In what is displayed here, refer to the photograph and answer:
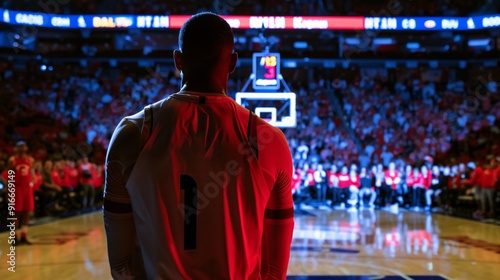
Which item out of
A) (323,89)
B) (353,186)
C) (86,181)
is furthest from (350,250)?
(323,89)

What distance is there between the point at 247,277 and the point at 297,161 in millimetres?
18714

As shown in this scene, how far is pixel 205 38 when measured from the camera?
1597 millimetres

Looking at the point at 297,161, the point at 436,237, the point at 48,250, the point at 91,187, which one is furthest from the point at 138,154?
the point at 297,161

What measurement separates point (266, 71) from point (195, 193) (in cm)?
1160

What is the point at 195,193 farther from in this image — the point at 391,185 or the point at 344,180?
the point at 391,185

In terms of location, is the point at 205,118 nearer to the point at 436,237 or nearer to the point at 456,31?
the point at 436,237

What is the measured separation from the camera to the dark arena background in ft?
57.8

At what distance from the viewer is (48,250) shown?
8344 millimetres

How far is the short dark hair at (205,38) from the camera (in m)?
1.59

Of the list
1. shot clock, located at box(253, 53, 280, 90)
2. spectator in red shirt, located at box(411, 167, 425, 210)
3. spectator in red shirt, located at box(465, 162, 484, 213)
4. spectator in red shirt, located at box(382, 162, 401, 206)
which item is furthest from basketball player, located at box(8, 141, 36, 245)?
spectator in red shirt, located at box(411, 167, 425, 210)

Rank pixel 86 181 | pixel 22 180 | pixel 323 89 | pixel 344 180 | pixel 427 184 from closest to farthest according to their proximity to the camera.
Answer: pixel 22 180
pixel 86 181
pixel 427 184
pixel 344 180
pixel 323 89

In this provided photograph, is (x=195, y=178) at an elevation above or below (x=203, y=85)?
below

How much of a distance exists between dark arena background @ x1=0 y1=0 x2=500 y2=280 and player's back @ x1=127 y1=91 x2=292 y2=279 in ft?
40.9

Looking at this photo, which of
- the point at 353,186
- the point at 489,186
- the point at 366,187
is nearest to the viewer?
the point at 489,186
